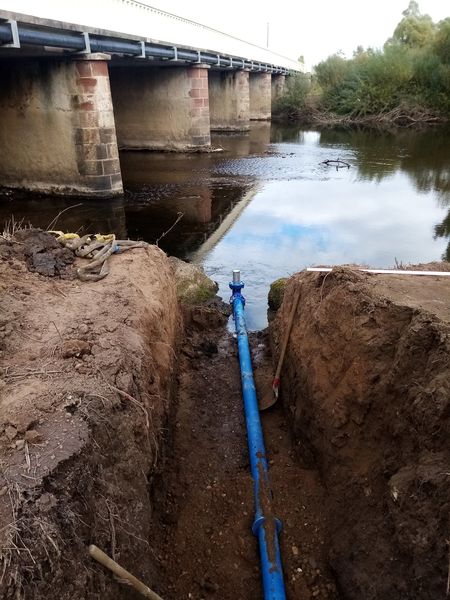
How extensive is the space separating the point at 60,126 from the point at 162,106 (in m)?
9.95

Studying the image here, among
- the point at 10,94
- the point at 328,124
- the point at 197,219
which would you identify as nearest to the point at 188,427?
the point at 197,219

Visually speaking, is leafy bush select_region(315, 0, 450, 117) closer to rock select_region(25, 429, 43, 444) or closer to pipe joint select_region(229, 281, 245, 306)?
pipe joint select_region(229, 281, 245, 306)

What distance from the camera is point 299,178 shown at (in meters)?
19.7

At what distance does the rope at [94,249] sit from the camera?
6.06 metres

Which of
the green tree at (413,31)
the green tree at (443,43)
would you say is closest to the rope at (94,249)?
the green tree at (443,43)

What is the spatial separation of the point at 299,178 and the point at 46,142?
33.4 ft

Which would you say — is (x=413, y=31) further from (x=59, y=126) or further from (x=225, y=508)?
(x=225, y=508)

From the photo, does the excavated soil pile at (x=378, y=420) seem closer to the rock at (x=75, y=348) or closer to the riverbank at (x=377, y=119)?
the rock at (x=75, y=348)

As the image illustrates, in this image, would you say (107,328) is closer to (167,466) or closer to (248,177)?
(167,466)

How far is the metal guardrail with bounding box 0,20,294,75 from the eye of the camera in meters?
11.2

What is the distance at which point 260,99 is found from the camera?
41.0 meters

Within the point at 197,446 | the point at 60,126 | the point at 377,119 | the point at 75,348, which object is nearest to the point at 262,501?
the point at 197,446

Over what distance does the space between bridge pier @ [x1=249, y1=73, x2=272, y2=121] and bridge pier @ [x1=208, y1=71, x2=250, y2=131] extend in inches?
308

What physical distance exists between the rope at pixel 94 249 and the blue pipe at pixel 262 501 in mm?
2459
